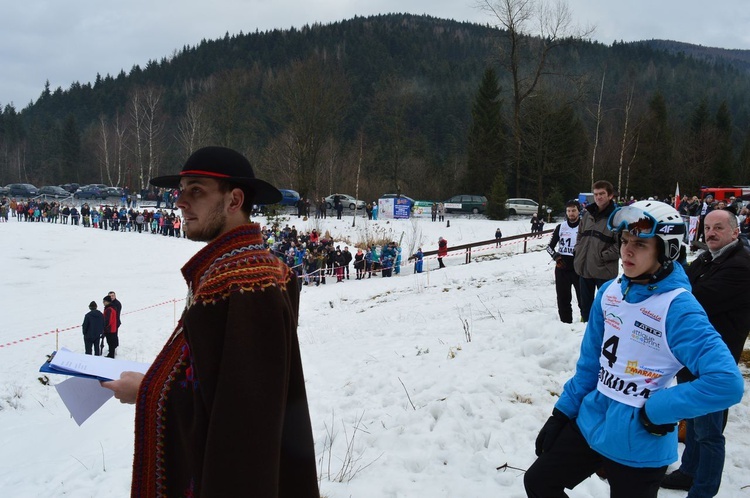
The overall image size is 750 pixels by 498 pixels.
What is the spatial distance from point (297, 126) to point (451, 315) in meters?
35.8

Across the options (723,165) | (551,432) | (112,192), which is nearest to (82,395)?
(551,432)

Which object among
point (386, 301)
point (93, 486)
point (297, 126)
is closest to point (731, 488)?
point (93, 486)

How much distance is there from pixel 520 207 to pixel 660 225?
38.0 metres

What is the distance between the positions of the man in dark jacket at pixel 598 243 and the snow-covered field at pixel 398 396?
2.71 ft

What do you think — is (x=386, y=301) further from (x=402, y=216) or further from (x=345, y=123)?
(x=345, y=123)

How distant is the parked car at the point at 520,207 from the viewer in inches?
1539

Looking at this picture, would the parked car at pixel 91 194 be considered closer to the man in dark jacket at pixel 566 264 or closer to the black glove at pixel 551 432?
the man in dark jacket at pixel 566 264

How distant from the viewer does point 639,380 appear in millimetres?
2574

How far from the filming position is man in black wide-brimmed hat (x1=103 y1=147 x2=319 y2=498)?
1.59 meters

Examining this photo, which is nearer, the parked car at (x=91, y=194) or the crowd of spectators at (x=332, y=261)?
the crowd of spectators at (x=332, y=261)

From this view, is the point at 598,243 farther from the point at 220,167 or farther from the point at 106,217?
the point at 106,217

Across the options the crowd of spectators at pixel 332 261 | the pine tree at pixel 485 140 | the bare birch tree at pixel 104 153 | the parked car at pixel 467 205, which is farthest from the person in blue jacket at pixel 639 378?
the bare birch tree at pixel 104 153

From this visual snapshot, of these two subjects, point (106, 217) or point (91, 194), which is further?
point (91, 194)

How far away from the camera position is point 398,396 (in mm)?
5914
